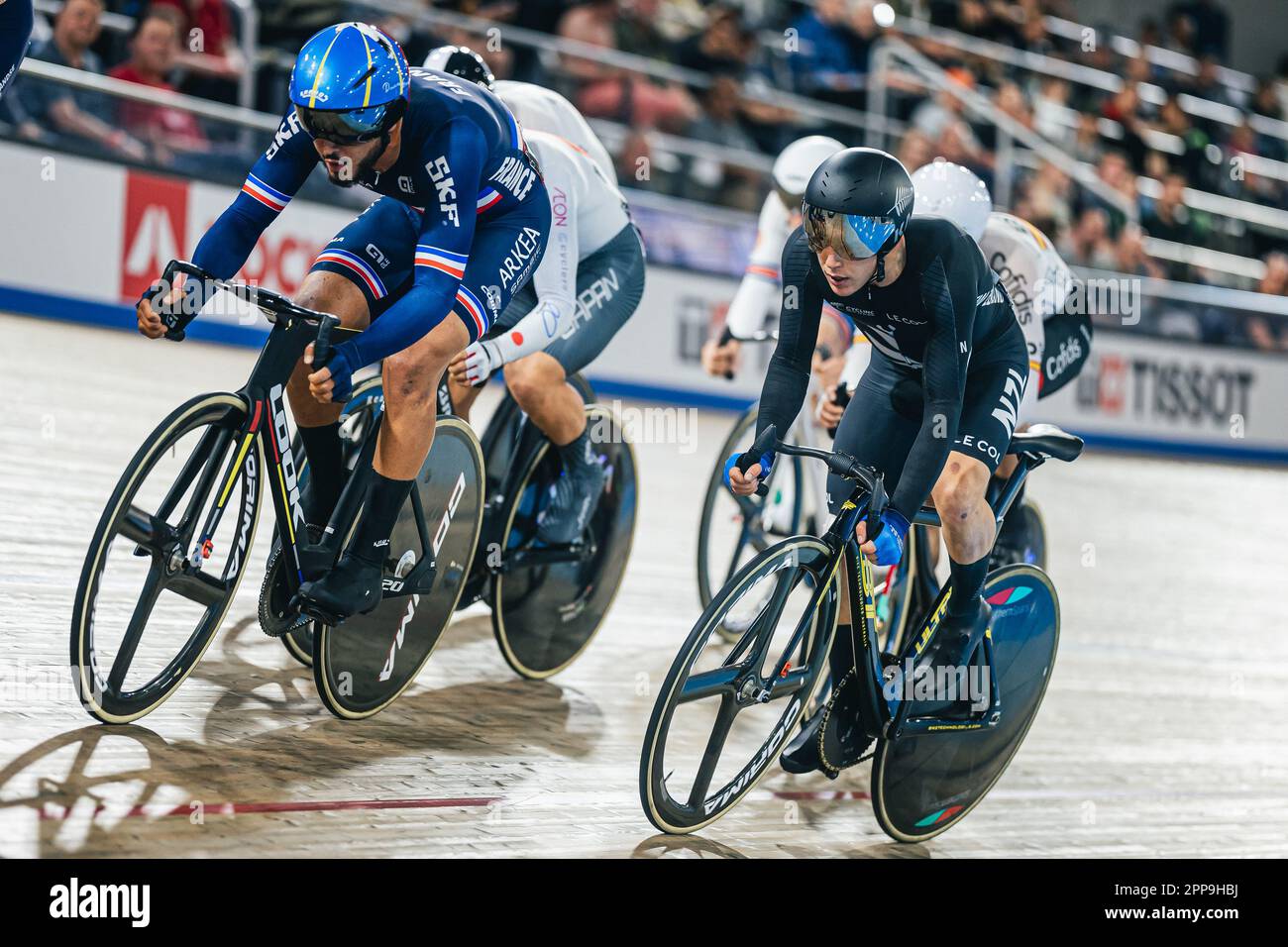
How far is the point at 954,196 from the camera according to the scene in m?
4.26

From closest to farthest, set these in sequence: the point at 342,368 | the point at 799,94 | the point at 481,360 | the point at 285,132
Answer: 1. the point at 342,368
2. the point at 285,132
3. the point at 481,360
4. the point at 799,94

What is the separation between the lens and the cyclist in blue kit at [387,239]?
3.06 m

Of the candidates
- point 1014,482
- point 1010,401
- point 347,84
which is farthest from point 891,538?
point 347,84

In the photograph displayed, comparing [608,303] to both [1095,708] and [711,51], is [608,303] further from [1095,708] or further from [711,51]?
[711,51]

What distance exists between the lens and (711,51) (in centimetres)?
1172

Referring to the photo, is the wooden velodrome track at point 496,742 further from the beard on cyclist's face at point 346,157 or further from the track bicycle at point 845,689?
the beard on cyclist's face at point 346,157

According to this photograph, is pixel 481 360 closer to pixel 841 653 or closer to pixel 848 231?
pixel 848 231

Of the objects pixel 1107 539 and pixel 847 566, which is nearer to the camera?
pixel 847 566

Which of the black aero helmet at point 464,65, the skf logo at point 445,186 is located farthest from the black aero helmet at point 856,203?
the black aero helmet at point 464,65

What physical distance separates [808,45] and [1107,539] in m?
5.80

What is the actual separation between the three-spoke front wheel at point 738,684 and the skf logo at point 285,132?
53.1 inches

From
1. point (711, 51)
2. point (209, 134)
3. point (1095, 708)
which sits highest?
point (711, 51)

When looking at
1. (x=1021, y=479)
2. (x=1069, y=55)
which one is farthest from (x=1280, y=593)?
(x=1069, y=55)

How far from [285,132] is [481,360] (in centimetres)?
70
